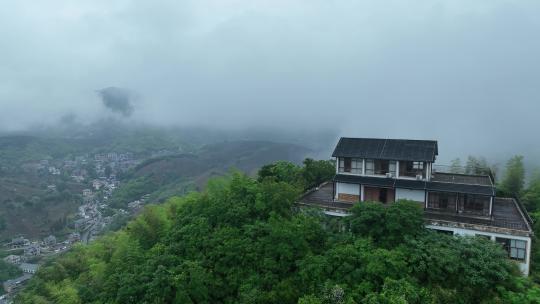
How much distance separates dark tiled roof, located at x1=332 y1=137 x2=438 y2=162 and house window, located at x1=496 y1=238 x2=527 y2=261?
22.7ft

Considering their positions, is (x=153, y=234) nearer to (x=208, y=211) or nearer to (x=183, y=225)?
(x=183, y=225)

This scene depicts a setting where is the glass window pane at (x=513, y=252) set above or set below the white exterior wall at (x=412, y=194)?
below

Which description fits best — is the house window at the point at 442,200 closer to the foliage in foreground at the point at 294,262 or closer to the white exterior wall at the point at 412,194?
the white exterior wall at the point at 412,194

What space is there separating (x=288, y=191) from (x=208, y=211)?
5808 millimetres

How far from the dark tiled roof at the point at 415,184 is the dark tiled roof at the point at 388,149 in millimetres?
1658

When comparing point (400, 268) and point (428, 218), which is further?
point (428, 218)

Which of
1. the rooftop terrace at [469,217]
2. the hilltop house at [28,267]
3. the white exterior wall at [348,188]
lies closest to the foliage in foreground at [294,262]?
the rooftop terrace at [469,217]

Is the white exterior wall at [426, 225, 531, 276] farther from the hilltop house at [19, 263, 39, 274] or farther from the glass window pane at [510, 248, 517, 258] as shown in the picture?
the hilltop house at [19, 263, 39, 274]

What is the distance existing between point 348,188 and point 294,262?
31.4 ft

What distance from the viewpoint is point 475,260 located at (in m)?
16.8

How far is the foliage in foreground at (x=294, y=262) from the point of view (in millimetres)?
16219

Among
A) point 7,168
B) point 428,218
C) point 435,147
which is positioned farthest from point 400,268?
point 7,168

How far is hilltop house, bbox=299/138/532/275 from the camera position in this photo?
2008 centimetres

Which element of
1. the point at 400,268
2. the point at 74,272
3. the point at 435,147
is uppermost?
the point at 435,147
